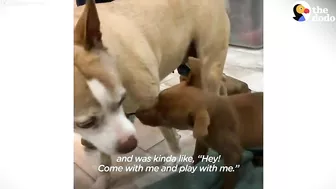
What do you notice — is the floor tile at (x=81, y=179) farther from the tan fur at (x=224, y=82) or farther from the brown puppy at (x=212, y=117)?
the tan fur at (x=224, y=82)

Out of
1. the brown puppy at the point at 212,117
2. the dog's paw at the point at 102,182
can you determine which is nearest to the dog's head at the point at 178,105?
the brown puppy at the point at 212,117

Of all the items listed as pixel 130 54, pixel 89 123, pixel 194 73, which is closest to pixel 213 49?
pixel 194 73

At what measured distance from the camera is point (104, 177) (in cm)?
82

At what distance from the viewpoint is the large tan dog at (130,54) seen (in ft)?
2.59

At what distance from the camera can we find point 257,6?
858 millimetres

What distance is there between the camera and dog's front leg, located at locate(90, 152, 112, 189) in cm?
82

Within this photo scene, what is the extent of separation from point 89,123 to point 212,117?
8.9 inches

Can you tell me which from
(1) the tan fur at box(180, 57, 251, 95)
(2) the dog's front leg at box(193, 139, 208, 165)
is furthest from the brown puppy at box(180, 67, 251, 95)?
(2) the dog's front leg at box(193, 139, 208, 165)

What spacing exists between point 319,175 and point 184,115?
29 cm

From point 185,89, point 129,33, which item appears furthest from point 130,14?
point 185,89

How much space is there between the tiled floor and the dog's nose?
0.03 feet

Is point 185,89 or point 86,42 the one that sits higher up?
point 86,42
